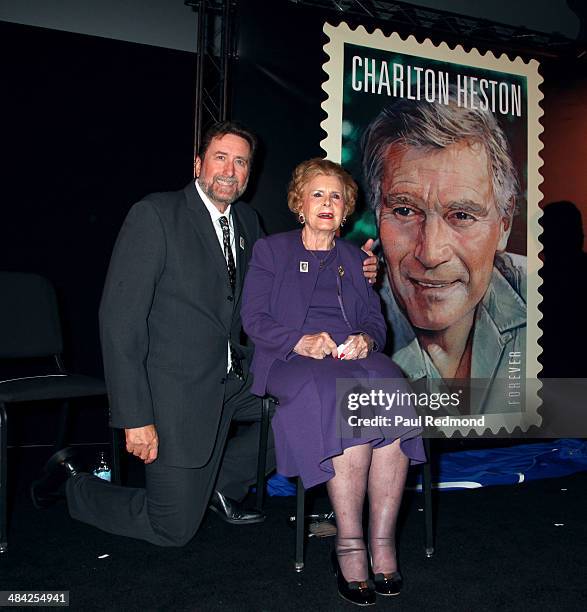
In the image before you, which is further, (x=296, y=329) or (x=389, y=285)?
(x=389, y=285)

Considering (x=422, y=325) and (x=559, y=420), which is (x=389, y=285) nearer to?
(x=422, y=325)

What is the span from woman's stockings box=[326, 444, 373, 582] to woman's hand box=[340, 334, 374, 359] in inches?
13.0

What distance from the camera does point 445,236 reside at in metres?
3.87

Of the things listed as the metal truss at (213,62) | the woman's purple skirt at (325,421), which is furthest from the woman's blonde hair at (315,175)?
the metal truss at (213,62)

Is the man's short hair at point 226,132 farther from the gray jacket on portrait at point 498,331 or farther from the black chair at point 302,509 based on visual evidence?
the gray jacket on portrait at point 498,331

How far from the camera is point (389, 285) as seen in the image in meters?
3.81

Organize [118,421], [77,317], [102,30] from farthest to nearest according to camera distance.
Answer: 1. [102,30]
2. [77,317]
3. [118,421]

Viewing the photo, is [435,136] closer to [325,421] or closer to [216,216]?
[216,216]

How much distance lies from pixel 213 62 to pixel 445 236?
180cm

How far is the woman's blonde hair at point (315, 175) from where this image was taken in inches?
92.7

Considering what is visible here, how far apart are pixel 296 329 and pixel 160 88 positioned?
2732 millimetres

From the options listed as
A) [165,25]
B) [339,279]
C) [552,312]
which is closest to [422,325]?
[552,312]

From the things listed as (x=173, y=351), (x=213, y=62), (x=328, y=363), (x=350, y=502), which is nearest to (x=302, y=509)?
(x=350, y=502)

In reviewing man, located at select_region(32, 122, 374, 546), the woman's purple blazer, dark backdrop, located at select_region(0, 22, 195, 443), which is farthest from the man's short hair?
dark backdrop, located at select_region(0, 22, 195, 443)
